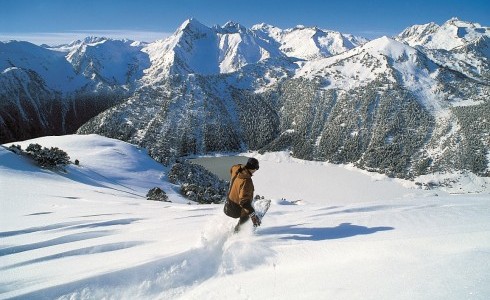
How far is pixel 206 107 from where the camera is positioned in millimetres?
178500

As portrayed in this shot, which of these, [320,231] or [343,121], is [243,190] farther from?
[343,121]

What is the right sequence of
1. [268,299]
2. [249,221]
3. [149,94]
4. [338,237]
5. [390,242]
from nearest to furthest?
[268,299]
[390,242]
[338,237]
[249,221]
[149,94]

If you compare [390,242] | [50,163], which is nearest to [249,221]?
[390,242]

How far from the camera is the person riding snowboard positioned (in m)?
7.44

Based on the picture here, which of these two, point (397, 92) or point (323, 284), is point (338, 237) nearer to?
point (323, 284)

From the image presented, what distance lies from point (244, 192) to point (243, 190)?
54 millimetres

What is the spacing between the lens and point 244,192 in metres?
7.57

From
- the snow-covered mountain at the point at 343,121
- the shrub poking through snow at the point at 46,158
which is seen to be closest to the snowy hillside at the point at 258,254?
the shrub poking through snow at the point at 46,158

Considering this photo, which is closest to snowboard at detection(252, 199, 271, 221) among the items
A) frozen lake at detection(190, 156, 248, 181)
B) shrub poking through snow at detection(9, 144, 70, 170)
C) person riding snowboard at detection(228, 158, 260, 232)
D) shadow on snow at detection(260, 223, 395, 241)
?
shadow on snow at detection(260, 223, 395, 241)

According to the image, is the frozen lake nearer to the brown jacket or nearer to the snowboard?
the snowboard

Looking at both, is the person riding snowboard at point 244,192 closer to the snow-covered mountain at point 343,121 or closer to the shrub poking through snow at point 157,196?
the shrub poking through snow at point 157,196

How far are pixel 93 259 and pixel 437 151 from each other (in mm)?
149091

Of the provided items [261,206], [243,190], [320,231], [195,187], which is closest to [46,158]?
[195,187]

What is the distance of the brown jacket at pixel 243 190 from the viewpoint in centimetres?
750
